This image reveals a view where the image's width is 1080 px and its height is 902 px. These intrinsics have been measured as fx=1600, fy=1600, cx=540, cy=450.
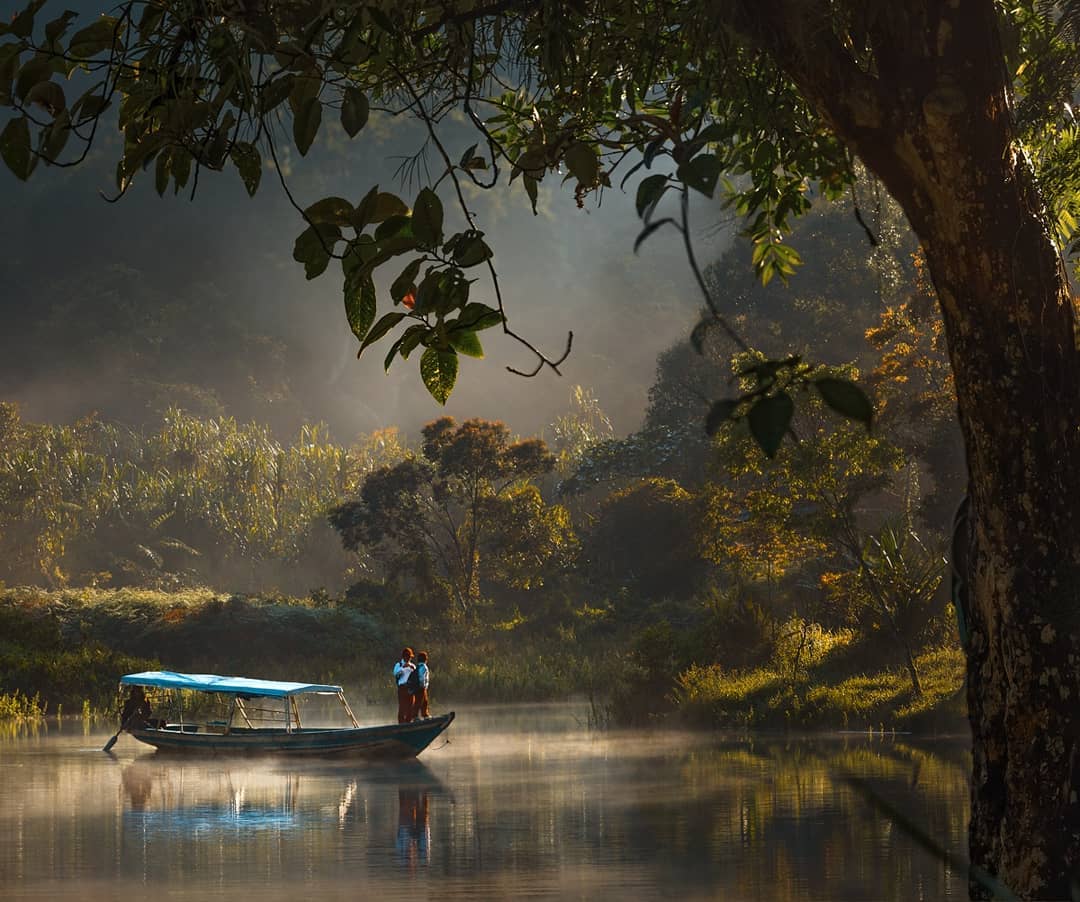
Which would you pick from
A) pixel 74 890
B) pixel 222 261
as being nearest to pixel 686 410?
pixel 74 890

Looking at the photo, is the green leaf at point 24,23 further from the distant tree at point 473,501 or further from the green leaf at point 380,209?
the distant tree at point 473,501

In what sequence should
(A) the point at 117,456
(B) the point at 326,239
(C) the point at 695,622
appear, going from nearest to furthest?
1. (B) the point at 326,239
2. (C) the point at 695,622
3. (A) the point at 117,456

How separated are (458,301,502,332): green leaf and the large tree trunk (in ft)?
5.51

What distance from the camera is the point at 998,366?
17.3ft

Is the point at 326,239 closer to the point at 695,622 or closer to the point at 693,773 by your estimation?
the point at 693,773

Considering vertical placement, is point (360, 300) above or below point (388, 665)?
below

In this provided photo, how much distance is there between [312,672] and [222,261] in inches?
4077

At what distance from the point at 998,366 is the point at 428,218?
2.26m

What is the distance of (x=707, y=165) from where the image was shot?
4.11m

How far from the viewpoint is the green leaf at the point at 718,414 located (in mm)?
2586

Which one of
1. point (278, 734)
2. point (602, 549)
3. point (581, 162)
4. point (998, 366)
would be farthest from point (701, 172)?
point (602, 549)

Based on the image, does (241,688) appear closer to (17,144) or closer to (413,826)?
(413,826)

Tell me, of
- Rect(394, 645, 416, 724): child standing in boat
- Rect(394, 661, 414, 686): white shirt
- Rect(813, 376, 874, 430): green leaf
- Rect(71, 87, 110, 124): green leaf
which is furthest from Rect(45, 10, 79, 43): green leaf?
Rect(394, 661, 414, 686): white shirt

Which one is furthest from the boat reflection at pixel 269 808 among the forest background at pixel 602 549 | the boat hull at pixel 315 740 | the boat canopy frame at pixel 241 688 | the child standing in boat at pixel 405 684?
the forest background at pixel 602 549
